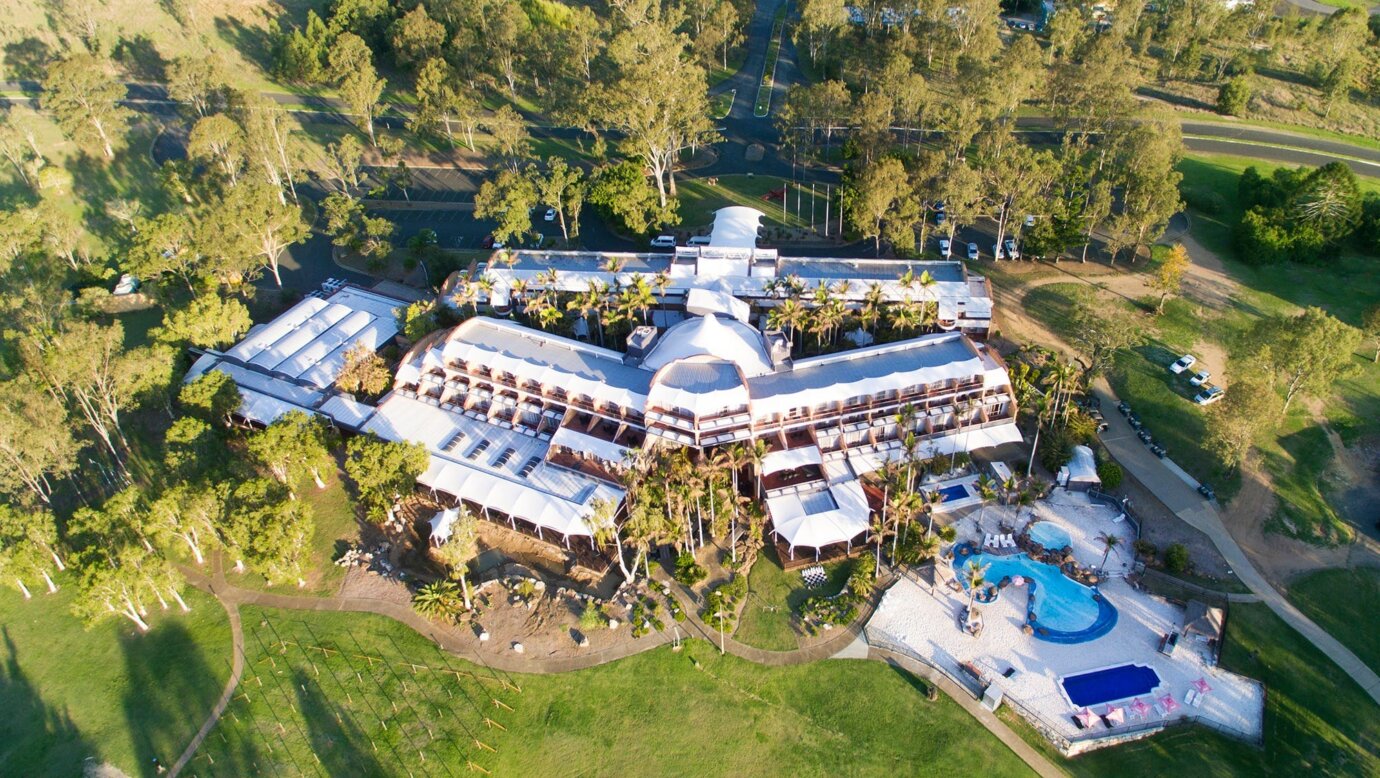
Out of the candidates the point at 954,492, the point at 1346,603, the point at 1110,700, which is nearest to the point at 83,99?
the point at 954,492

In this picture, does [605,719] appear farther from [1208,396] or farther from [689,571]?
[1208,396]

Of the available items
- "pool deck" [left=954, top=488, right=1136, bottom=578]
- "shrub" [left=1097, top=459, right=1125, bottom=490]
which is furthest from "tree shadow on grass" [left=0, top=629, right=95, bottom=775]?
"shrub" [left=1097, top=459, right=1125, bottom=490]

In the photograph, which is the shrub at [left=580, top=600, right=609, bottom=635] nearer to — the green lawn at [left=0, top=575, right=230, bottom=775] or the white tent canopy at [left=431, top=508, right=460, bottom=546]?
the white tent canopy at [left=431, top=508, right=460, bottom=546]

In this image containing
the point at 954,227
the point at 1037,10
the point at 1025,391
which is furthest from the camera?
the point at 1037,10

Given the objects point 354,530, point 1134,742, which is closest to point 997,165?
point 1134,742

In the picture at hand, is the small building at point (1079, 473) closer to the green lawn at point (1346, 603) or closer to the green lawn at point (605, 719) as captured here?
the green lawn at point (1346, 603)

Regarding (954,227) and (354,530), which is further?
(954,227)

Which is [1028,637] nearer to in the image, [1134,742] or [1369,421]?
[1134,742]
